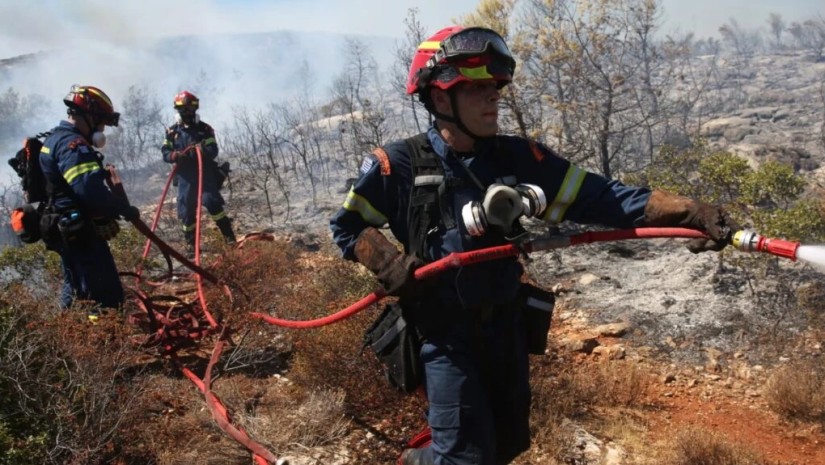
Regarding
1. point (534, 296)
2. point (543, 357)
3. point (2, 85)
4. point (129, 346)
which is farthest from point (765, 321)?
point (2, 85)

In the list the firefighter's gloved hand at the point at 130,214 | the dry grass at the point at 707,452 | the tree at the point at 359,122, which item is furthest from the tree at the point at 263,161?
the dry grass at the point at 707,452

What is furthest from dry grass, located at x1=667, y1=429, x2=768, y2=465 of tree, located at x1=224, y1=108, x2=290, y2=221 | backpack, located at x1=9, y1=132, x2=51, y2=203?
tree, located at x1=224, y1=108, x2=290, y2=221

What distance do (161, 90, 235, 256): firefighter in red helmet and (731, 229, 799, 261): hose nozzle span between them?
7178mm

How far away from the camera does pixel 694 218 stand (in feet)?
7.15

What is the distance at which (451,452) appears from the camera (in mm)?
2270

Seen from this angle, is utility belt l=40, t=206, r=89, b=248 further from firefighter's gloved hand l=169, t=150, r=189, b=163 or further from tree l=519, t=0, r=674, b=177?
tree l=519, t=0, r=674, b=177

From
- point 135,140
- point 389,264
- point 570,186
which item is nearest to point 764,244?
point 570,186

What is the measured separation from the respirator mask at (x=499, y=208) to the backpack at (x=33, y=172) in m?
3.69

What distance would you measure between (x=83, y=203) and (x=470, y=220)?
3.46 metres

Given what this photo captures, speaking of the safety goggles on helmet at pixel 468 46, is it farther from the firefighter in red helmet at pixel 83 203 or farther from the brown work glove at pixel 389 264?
the firefighter in red helmet at pixel 83 203

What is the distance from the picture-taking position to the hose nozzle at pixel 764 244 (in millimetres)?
1952

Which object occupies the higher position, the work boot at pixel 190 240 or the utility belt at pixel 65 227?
the utility belt at pixel 65 227

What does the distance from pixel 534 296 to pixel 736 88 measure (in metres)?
43.5

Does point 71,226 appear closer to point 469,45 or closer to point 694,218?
point 469,45
